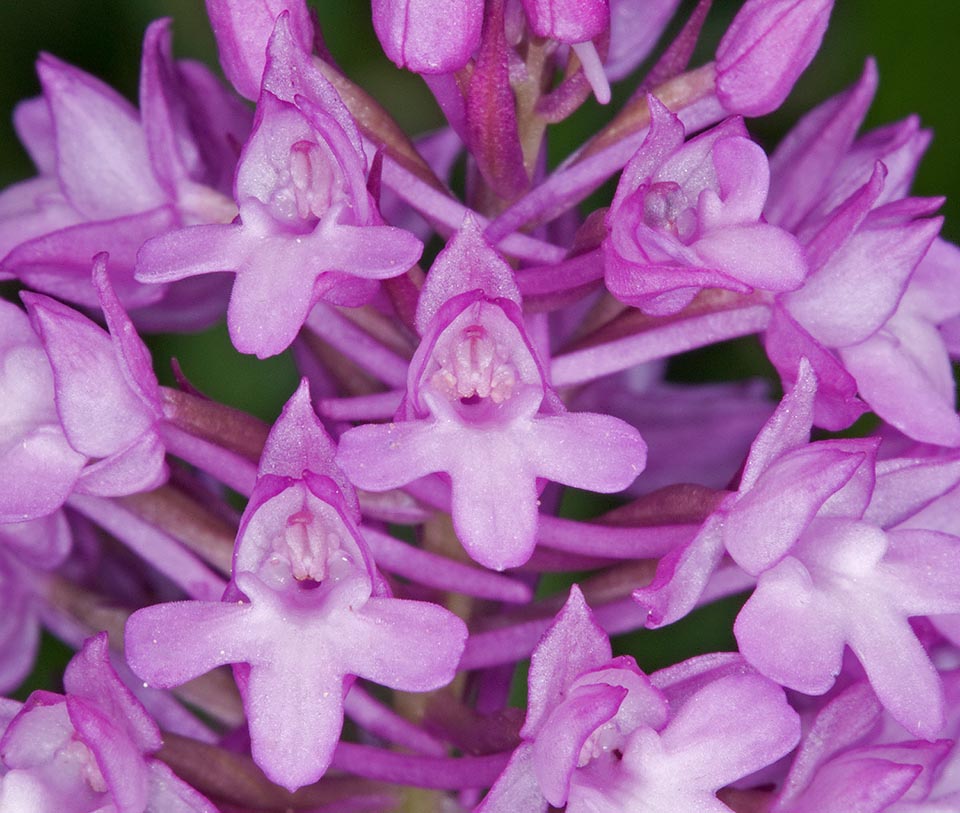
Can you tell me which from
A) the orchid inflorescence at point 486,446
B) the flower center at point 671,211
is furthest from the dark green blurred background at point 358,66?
the flower center at point 671,211

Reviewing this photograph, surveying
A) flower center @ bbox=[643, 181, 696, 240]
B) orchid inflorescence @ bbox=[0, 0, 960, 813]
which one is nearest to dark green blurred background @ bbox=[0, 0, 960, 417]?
orchid inflorescence @ bbox=[0, 0, 960, 813]

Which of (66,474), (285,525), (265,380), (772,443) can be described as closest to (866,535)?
(772,443)

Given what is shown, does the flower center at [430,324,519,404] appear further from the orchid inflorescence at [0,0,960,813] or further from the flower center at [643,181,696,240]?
the flower center at [643,181,696,240]

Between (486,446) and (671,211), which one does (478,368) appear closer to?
(486,446)

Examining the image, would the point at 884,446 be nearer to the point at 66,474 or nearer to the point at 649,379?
the point at 649,379

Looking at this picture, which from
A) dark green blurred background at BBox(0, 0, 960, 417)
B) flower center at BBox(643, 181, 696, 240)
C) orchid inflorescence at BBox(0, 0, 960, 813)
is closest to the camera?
orchid inflorescence at BBox(0, 0, 960, 813)
